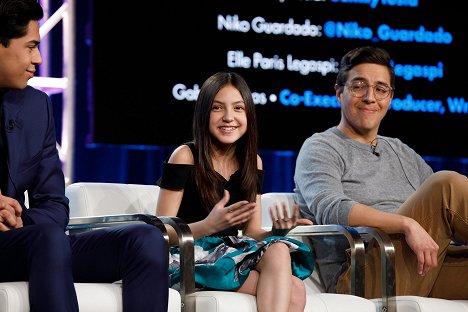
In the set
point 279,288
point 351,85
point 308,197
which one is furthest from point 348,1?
point 279,288

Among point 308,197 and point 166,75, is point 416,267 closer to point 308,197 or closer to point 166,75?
point 308,197

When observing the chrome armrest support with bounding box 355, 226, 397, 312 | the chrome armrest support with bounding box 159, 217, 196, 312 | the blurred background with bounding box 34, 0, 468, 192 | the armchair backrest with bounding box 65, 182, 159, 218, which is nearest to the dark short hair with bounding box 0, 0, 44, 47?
the chrome armrest support with bounding box 159, 217, 196, 312

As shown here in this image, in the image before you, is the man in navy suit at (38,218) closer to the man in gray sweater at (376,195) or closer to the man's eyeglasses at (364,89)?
the man in gray sweater at (376,195)

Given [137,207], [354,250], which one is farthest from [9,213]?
[354,250]

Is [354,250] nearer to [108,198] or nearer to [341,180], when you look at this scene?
[341,180]

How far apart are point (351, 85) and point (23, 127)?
1536 millimetres

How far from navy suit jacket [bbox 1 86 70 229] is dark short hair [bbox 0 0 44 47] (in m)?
0.18

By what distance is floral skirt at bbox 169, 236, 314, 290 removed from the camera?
3.02 meters

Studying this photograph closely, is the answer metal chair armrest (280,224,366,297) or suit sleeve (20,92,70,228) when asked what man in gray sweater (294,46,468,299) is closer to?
metal chair armrest (280,224,366,297)

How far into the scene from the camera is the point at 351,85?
384 centimetres

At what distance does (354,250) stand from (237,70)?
2.34m

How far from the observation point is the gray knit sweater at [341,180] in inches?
139

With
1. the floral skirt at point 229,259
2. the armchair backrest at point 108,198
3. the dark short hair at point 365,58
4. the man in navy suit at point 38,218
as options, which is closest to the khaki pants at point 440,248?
the floral skirt at point 229,259

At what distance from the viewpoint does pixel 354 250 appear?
3.31 m
